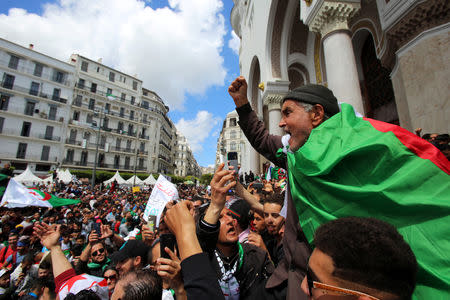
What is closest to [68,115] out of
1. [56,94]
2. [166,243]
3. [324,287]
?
[56,94]

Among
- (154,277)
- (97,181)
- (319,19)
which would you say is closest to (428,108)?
(319,19)

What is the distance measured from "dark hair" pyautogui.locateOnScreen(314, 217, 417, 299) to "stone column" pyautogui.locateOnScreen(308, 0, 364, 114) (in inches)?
174

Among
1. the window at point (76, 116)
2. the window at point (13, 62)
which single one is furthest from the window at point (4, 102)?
the window at point (76, 116)

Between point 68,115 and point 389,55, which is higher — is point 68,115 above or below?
above

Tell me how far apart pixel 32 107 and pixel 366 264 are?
42.5m

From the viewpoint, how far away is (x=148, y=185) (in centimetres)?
2775

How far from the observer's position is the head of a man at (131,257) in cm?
268

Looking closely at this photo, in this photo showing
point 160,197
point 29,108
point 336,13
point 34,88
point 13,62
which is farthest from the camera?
point 34,88

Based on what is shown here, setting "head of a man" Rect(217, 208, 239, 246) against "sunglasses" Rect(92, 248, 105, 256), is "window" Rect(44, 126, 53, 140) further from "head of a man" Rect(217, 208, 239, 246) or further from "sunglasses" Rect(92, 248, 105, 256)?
"head of a man" Rect(217, 208, 239, 246)

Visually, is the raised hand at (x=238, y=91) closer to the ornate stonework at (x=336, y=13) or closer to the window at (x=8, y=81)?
the ornate stonework at (x=336, y=13)

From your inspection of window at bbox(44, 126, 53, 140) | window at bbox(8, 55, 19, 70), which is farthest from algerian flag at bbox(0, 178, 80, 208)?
window at bbox(8, 55, 19, 70)

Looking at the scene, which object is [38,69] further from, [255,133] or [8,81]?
[255,133]

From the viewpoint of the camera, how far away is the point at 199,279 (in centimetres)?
85

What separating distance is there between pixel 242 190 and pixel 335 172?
0.99 meters
